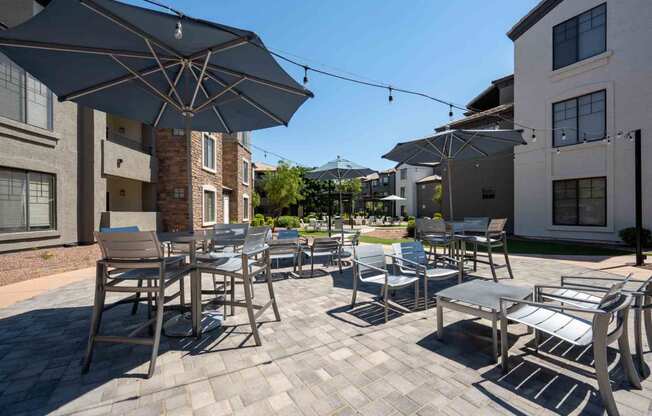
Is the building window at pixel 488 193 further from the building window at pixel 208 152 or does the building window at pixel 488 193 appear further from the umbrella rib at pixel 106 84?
the umbrella rib at pixel 106 84

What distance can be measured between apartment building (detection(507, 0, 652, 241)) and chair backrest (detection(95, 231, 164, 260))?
14.7m

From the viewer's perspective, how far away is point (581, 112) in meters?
11.9

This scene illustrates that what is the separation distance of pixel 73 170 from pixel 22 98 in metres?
2.19

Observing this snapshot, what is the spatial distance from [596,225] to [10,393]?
16.5 meters

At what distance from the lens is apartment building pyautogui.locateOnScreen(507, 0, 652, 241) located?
10516mm

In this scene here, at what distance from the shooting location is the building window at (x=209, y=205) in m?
13.2

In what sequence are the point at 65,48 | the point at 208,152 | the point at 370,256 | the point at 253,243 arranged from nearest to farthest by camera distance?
the point at 65,48 → the point at 253,243 → the point at 370,256 → the point at 208,152

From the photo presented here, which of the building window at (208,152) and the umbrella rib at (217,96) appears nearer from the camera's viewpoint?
the umbrella rib at (217,96)

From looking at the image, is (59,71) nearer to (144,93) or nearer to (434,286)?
(144,93)

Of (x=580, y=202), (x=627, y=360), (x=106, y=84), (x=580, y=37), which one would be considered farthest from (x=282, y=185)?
(x=627, y=360)

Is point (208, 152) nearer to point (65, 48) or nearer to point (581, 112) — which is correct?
point (65, 48)

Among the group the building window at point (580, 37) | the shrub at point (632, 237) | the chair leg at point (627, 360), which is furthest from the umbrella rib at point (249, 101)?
the building window at point (580, 37)

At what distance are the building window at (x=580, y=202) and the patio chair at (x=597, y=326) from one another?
40.2 ft

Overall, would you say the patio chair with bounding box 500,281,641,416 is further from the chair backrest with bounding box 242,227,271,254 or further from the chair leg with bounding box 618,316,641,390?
the chair backrest with bounding box 242,227,271,254
